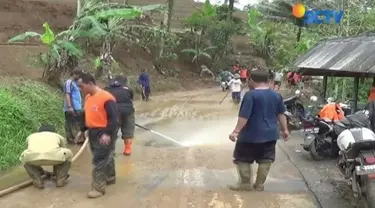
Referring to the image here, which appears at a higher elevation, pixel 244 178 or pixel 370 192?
pixel 370 192

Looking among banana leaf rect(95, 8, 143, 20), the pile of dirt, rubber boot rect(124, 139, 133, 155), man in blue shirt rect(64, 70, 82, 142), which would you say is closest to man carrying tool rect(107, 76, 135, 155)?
rubber boot rect(124, 139, 133, 155)

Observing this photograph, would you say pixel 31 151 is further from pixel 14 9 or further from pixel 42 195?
pixel 14 9

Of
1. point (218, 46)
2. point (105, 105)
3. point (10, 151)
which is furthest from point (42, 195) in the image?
point (218, 46)

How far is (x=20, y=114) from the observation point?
1013 centimetres

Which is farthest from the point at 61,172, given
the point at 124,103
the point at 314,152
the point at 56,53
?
the point at 56,53

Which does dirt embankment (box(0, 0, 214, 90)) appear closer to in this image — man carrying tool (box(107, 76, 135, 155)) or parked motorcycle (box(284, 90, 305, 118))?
parked motorcycle (box(284, 90, 305, 118))

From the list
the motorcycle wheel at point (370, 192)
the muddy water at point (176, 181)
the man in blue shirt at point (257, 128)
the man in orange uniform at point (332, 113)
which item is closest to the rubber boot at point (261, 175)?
the man in blue shirt at point (257, 128)

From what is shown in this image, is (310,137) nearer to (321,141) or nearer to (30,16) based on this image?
(321,141)

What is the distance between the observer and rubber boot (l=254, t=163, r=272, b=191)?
725 cm

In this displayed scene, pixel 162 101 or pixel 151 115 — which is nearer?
pixel 151 115

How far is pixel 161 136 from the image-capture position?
1289 centimetres

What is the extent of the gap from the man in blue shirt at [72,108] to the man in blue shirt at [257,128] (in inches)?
178

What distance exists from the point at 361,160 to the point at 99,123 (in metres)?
3.42

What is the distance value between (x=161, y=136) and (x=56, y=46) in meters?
4.43
